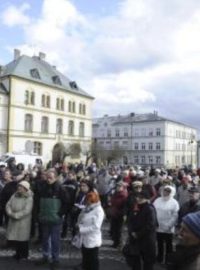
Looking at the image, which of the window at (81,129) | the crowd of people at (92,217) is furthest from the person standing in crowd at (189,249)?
the window at (81,129)

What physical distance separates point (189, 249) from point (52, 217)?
6605mm

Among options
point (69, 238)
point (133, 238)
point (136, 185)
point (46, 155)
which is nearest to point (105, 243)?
point (69, 238)

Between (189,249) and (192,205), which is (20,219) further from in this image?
(189,249)

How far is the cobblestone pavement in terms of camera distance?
31.7ft

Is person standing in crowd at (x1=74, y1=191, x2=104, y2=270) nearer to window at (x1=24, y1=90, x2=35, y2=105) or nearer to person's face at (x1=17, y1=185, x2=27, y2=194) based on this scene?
person's face at (x1=17, y1=185, x2=27, y2=194)

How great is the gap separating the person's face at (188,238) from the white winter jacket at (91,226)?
4.98 m

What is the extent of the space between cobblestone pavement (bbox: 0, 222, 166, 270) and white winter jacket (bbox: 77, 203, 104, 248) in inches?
64.3

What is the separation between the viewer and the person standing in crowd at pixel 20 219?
9.88m

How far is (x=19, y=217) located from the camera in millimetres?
9891

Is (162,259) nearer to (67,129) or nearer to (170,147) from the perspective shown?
(67,129)

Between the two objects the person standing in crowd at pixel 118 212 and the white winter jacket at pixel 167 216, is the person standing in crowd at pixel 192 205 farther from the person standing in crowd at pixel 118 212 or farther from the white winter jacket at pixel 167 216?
the person standing in crowd at pixel 118 212

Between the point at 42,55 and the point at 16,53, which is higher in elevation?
the point at 42,55

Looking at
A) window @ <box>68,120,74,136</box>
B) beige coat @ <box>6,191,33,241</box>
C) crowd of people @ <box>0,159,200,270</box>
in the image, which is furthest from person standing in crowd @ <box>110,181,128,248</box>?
window @ <box>68,120,74,136</box>

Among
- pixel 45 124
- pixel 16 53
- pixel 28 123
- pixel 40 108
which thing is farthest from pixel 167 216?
pixel 16 53
